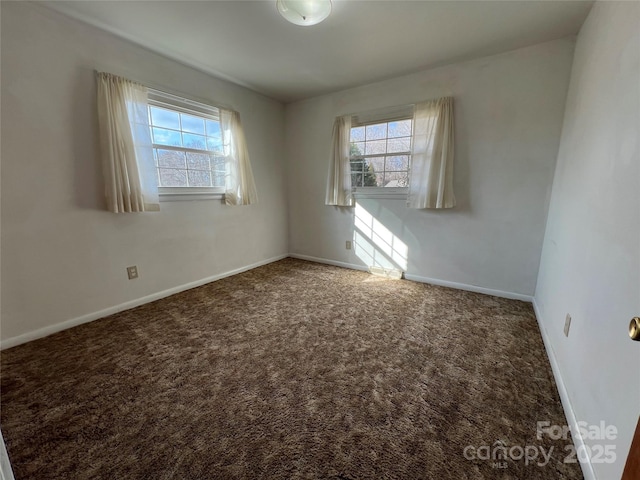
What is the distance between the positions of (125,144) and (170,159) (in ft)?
1.60

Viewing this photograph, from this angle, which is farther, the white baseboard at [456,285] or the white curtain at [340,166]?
the white curtain at [340,166]

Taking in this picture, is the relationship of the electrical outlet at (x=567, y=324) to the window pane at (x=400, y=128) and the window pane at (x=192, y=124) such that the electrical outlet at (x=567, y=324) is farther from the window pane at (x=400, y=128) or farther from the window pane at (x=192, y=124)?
the window pane at (x=192, y=124)

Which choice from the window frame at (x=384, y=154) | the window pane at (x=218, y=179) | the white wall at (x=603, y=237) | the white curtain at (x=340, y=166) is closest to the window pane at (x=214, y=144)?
the window pane at (x=218, y=179)

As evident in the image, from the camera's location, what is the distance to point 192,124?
9.62 ft

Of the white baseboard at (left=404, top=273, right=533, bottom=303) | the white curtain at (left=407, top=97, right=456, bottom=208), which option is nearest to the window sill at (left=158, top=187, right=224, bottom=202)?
the white curtain at (left=407, top=97, right=456, bottom=208)

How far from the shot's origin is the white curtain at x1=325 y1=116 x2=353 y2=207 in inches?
137

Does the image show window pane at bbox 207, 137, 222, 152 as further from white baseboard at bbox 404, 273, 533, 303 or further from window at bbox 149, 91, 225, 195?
white baseboard at bbox 404, 273, 533, 303

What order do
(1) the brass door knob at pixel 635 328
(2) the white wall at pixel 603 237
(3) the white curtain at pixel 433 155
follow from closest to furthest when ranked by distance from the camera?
1. (1) the brass door knob at pixel 635 328
2. (2) the white wall at pixel 603 237
3. (3) the white curtain at pixel 433 155

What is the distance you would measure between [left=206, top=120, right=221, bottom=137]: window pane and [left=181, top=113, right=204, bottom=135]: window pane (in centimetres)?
7

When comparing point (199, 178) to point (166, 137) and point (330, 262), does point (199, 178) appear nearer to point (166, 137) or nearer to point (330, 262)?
point (166, 137)

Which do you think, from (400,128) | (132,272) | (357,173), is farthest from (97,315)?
(400,128)

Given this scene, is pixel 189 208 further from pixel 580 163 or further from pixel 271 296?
pixel 580 163

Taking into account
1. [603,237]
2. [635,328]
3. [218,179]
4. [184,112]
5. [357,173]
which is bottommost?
[635,328]

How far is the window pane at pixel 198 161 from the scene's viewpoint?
115 inches
